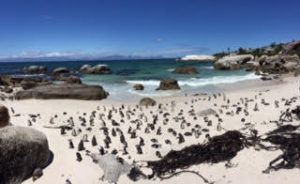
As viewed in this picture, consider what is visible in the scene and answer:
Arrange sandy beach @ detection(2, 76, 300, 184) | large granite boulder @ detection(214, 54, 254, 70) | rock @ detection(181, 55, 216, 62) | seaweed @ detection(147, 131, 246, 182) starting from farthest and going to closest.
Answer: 1. rock @ detection(181, 55, 216, 62)
2. large granite boulder @ detection(214, 54, 254, 70)
3. seaweed @ detection(147, 131, 246, 182)
4. sandy beach @ detection(2, 76, 300, 184)

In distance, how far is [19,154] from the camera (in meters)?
6.46

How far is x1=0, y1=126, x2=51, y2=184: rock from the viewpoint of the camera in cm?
625

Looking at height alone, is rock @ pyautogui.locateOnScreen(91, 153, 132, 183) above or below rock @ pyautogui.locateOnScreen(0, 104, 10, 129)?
below

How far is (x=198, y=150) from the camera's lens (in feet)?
24.8

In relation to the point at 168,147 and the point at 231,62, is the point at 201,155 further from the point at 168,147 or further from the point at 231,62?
the point at 231,62

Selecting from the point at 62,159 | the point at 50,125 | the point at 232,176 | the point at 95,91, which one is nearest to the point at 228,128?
the point at 232,176

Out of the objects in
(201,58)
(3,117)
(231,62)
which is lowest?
(3,117)

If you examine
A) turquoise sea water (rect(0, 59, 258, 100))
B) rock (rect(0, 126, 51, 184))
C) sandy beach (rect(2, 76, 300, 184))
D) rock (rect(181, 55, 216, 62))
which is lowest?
turquoise sea water (rect(0, 59, 258, 100))

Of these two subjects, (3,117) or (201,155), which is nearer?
(201,155)

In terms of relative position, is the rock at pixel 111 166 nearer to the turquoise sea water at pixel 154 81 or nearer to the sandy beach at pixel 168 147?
the sandy beach at pixel 168 147

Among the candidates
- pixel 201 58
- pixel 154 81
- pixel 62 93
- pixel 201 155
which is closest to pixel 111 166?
pixel 201 155

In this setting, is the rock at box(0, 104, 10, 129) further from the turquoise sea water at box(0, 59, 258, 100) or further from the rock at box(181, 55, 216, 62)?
the rock at box(181, 55, 216, 62)

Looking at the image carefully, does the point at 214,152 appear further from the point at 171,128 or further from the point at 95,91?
the point at 95,91

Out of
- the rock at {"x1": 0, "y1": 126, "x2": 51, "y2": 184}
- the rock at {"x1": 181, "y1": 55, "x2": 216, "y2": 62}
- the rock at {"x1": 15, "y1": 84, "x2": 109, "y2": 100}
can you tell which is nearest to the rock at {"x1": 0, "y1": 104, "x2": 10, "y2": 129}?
the rock at {"x1": 0, "y1": 126, "x2": 51, "y2": 184}
